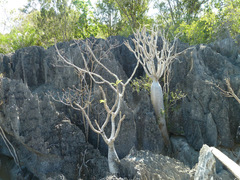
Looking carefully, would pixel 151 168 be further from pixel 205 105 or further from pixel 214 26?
pixel 214 26

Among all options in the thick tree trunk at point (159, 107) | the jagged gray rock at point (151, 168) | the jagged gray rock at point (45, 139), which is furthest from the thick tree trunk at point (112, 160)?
the thick tree trunk at point (159, 107)

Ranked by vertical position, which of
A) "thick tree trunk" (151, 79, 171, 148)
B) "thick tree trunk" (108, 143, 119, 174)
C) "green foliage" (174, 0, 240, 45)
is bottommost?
"thick tree trunk" (108, 143, 119, 174)

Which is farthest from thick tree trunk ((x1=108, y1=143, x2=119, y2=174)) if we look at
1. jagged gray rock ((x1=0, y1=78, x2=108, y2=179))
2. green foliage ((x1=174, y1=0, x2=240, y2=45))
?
green foliage ((x1=174, y1=0, x2=240, y2=45))

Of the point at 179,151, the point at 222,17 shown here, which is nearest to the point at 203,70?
the point at 179,151

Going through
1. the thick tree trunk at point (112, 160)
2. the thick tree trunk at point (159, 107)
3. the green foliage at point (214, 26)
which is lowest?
the thick tree trunk at point (112, 160)

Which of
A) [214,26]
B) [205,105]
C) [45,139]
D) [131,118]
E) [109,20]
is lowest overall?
[45,139]

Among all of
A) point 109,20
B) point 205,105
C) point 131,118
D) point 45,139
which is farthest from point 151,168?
point 109,20

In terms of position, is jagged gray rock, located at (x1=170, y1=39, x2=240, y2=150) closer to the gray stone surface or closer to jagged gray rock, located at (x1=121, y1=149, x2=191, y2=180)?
the gray stone surface

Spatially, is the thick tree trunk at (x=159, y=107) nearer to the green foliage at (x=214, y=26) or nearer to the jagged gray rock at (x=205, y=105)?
the jagged gray rock at (x=205, y=105)

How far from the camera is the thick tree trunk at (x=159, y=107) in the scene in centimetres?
698

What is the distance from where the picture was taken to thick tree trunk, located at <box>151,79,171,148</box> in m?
6.98

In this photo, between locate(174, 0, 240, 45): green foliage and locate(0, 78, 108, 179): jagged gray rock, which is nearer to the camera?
locate(0, 78, 108, 179): jagged gray rock

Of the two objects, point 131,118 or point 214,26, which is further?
point 214,26

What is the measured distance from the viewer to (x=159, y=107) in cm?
709
